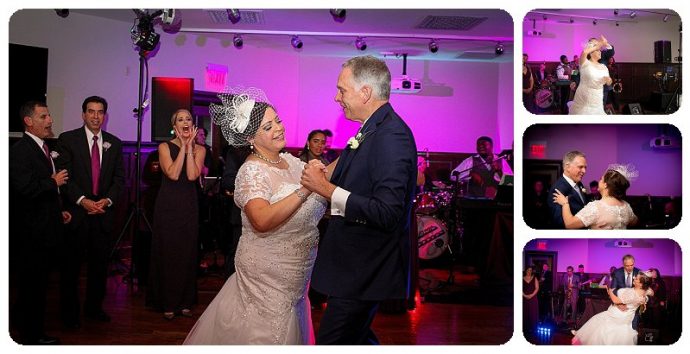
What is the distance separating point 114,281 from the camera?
6031 mm

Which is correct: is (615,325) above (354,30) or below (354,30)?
below

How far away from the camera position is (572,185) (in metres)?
3.26

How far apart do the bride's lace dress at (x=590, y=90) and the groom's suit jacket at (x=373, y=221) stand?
1.07m

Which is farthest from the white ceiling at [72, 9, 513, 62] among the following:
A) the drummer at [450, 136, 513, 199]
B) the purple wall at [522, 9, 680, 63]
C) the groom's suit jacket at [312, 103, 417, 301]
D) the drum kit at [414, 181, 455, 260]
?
the groom's suit jacket at [312, 103, 417, 301]

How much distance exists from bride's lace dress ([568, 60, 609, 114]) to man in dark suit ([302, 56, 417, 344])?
1068mm

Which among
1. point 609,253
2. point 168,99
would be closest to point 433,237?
point 168,99

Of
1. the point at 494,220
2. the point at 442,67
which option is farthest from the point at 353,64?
the point at 442,67

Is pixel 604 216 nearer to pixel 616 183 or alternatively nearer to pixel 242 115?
pixel 616 183

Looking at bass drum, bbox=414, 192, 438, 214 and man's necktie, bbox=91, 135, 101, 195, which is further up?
man's necktie, bbox=91, 135, 101, 195

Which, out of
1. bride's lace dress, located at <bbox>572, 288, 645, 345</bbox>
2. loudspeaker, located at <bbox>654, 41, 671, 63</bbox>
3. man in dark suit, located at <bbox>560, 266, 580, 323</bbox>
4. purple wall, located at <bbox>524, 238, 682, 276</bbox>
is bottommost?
bride's lace dress, located at <bbox>572, 288, 645, 345</bbox>

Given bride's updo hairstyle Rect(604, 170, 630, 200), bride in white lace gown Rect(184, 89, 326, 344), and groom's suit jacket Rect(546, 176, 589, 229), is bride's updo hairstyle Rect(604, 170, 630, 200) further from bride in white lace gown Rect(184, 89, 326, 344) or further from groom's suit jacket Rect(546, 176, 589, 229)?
bride in white lace gown Rect(184, 89, 326, 344)

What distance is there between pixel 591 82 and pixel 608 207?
599mm

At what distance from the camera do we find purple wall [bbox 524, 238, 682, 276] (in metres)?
3.26

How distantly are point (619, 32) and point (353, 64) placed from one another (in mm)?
1390
